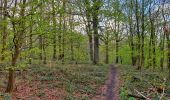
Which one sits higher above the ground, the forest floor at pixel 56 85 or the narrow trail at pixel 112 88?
the narrow trail at pixel 112 88

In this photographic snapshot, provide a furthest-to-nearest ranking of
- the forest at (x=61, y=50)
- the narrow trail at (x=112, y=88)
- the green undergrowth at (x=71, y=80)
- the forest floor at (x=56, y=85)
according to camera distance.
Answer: the green undergrowth at (x=71, y=80), the forest floor at (x=56, y=85), the forest at (x=61, y=50), the narrow trail at (x=112, y=88)

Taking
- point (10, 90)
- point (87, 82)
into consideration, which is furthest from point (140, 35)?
point (10, 90)

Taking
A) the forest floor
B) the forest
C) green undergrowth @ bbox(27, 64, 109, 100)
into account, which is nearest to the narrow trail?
the forest

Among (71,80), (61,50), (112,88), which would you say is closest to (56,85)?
(71,80)

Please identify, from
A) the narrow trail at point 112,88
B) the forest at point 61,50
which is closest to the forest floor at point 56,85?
the forest at point 61,50

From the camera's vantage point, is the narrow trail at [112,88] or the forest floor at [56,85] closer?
the narrow trail at [112,88]

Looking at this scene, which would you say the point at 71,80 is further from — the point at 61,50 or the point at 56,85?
the point at 61,50

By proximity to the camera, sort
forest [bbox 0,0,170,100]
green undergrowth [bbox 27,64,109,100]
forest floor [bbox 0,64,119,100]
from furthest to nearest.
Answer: green undergrowth [bbox 27,64,109,100], forest floor [bbox 0,64,119,100], forest [bbox 0,0,170,100]

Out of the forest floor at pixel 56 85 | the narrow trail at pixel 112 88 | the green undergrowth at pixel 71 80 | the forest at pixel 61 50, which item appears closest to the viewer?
the narrow trail at pixel 112 88

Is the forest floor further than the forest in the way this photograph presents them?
Yes

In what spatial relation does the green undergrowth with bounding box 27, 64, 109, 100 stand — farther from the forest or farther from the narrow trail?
the narrow trail

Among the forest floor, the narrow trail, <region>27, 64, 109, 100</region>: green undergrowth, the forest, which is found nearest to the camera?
the narrow trail

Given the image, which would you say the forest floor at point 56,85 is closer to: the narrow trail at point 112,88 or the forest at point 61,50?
the forest at point 61,50

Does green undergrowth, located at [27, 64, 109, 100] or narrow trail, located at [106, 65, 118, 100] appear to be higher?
narrow trail, located at [106, 65, 118, 100]
